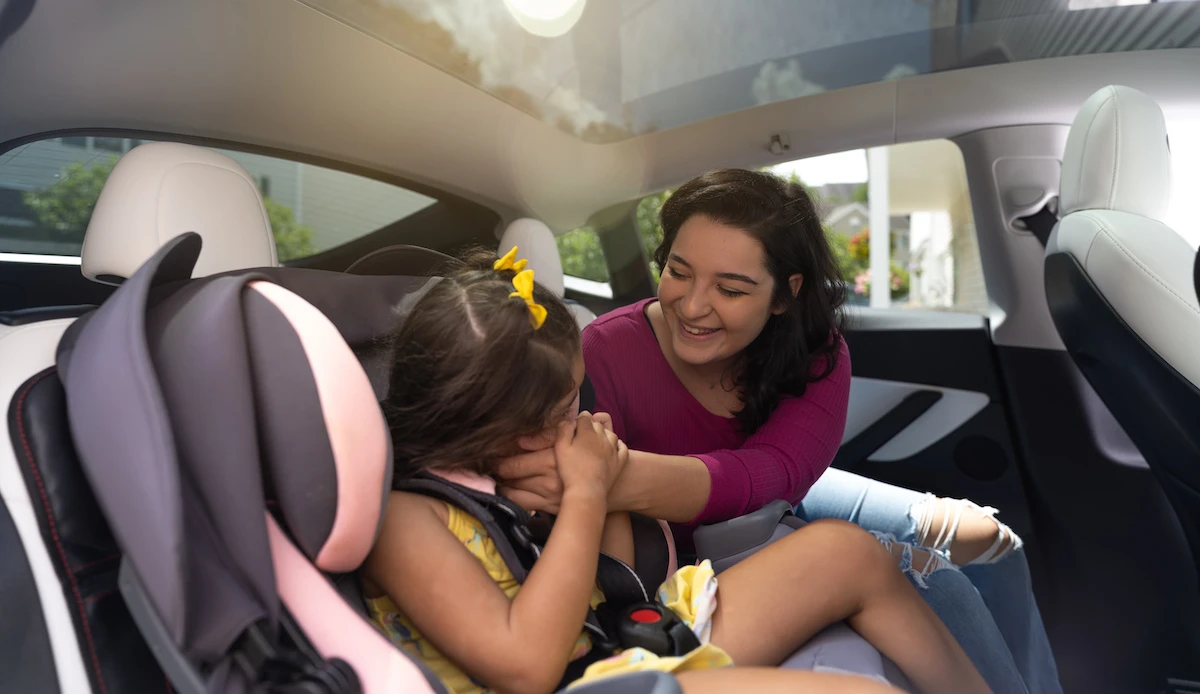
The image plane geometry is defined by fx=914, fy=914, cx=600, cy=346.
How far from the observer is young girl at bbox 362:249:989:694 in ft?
2.95

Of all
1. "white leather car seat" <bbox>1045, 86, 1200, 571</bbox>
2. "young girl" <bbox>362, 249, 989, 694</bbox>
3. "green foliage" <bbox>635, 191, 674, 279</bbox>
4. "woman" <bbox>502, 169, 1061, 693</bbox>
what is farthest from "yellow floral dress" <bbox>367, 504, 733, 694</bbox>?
"green foliage" <bbox>635, 191, 674, 279</bbox>

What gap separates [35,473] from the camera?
83 centimetres

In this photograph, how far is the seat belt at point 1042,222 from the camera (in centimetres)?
218

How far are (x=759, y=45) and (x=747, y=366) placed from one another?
2.74 feet

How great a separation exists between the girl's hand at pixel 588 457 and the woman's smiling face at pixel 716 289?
0.36 m

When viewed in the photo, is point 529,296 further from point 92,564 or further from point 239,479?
point 92,564

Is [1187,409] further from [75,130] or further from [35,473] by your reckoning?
[75,130]

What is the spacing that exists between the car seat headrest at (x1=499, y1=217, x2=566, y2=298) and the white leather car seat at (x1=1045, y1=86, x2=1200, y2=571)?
3.21ft

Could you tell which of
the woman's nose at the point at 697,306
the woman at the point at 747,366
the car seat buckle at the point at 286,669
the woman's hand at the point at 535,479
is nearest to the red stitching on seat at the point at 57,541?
the car seat buckle at the point at 286,669

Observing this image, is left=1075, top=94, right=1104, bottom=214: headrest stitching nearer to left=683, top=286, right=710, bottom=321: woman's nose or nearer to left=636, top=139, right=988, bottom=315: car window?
left=636, top=139, right=988, bottom=315: car window

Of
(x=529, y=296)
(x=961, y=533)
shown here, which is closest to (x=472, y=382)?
(x=529, y=296)

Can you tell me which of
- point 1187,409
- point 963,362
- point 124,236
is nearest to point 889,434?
point 963,362

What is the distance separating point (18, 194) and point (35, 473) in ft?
1.98

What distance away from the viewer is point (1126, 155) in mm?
1677
